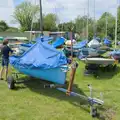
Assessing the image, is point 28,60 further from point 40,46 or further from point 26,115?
point 26,115

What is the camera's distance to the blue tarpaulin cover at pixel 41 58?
29.7ft

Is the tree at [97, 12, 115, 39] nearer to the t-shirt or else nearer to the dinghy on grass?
the t-shirt

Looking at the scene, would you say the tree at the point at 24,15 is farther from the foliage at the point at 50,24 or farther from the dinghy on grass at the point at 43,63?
the dinghy on grass at the point at 43,63

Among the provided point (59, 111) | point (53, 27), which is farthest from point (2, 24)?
point (59, 111)

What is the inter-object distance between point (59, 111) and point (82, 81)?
436 centimetres

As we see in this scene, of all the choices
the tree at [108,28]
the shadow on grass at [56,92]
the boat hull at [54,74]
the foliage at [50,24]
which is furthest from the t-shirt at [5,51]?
the foliage at [50,24]

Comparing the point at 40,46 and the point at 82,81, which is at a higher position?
the point at 40,46

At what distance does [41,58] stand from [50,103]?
6.68 ft

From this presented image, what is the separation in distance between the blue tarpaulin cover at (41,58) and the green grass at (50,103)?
973 mm

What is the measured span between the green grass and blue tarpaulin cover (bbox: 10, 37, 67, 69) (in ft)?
3.19

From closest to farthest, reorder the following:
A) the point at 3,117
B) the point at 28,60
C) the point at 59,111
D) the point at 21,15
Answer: the point at 3,117
the point at 59,111
the point at 28,60
the point at 21,15

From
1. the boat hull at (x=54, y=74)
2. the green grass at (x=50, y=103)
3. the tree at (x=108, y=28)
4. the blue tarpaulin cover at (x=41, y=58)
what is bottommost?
the green grass at (x=50, y=103)

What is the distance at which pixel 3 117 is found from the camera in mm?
6828

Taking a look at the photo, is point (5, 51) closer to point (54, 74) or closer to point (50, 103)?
point (54, 74)
